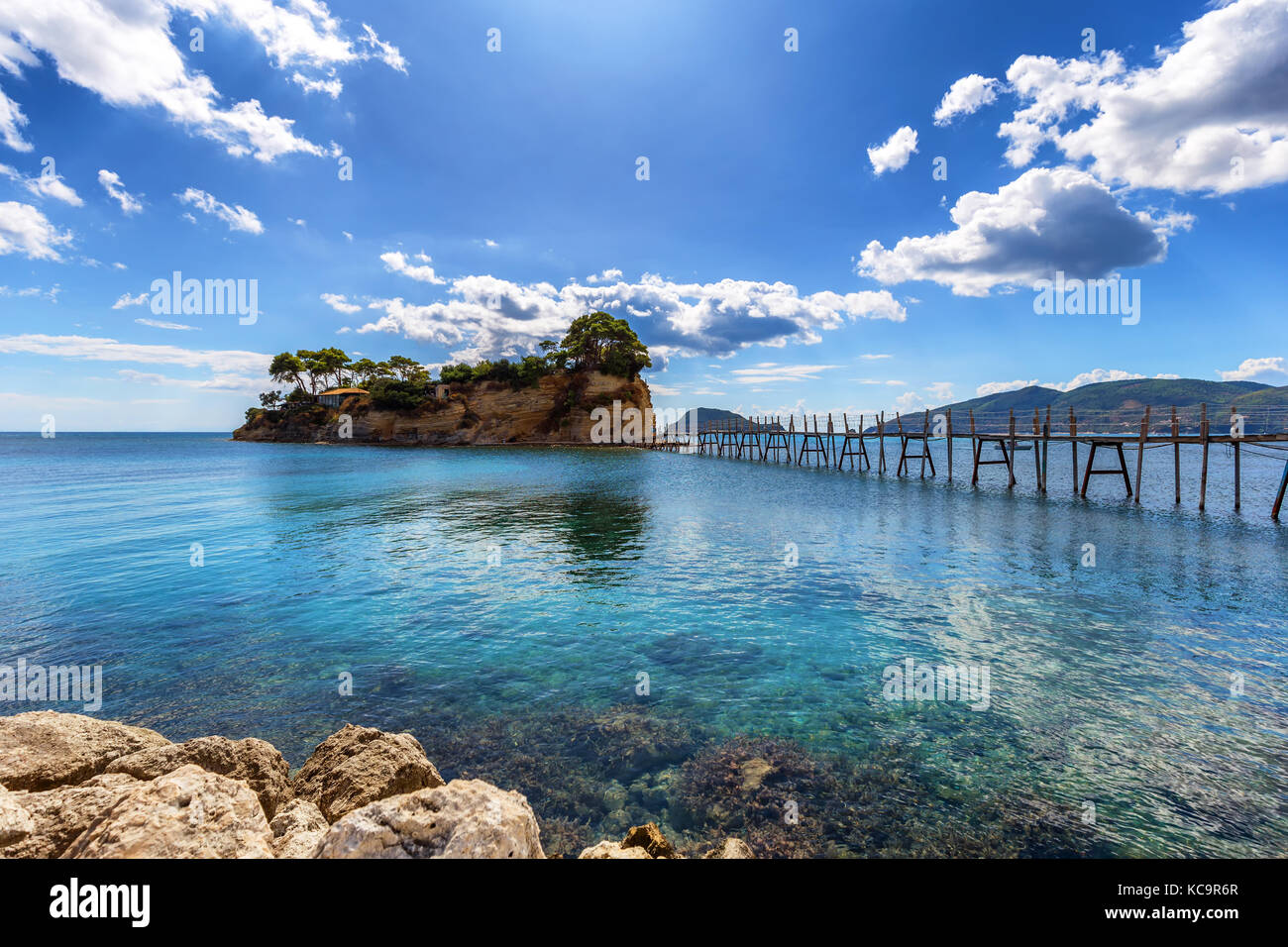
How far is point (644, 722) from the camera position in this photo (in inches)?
278

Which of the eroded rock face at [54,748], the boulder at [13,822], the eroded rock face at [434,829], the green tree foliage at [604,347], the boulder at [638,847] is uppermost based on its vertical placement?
the green tree foliage at [604,347]

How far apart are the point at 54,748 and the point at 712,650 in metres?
7.93

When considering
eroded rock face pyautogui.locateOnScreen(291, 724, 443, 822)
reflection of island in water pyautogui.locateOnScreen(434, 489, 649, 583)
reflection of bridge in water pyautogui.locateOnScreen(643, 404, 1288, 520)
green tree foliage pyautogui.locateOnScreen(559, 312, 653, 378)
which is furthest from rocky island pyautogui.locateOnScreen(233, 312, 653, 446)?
eroded rock face pyautogui.locateOnScreen(291, 724, 443, 822)

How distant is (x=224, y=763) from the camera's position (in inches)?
184

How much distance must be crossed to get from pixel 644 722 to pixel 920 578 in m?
9.64

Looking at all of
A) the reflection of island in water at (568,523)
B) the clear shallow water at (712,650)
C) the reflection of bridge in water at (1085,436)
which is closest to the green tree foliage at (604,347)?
the reflection of bridge in water at (1085,436)

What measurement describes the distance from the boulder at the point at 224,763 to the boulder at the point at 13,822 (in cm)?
82

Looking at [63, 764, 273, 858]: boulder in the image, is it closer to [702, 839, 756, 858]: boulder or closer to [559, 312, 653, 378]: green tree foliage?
[702, 839, 756, 858]: boulder

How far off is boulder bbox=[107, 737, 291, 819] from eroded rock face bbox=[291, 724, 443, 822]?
217 mm

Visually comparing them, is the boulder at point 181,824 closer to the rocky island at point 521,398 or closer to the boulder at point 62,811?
the boulder at point 62,811

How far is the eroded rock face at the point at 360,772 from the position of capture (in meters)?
4.56

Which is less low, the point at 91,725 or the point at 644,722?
the point at 91,725
